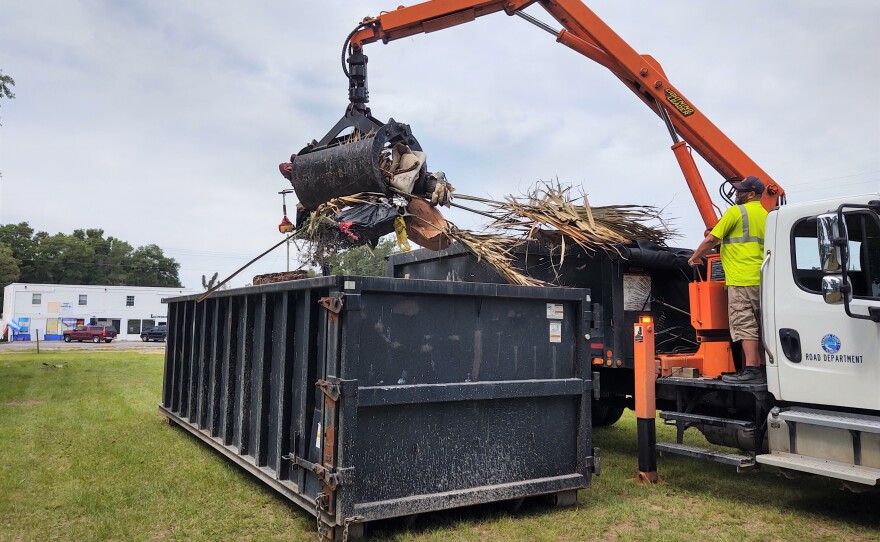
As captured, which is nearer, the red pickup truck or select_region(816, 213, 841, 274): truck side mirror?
select_region(816, 213, 841, 274): truck side mirror

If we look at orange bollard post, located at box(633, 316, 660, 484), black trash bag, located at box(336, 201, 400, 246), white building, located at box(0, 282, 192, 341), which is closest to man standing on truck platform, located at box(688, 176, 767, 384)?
orange bollard post, located at box(633, 316, 660, 484)

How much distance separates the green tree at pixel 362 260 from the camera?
6886mm

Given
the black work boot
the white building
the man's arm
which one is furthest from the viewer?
the white building

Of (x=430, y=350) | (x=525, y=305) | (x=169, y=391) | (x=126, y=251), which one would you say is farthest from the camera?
(x=126, y=251)

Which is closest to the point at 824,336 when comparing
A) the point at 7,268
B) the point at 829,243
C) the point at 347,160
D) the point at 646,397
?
the point at 829,243

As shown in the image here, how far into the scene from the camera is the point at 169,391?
921cm

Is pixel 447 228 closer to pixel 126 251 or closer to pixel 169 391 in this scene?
pixel 169 391

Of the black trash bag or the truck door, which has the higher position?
the black trash bag

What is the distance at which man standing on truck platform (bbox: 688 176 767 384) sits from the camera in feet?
19.1

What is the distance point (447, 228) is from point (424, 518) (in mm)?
2907

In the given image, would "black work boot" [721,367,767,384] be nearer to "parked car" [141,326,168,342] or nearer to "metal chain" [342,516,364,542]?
"metal chain" [342,516,364,542]

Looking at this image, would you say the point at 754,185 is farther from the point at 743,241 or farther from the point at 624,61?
the point at 624,61

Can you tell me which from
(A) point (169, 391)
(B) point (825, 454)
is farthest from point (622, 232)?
(A) point (169, 391)

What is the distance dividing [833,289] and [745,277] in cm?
108
